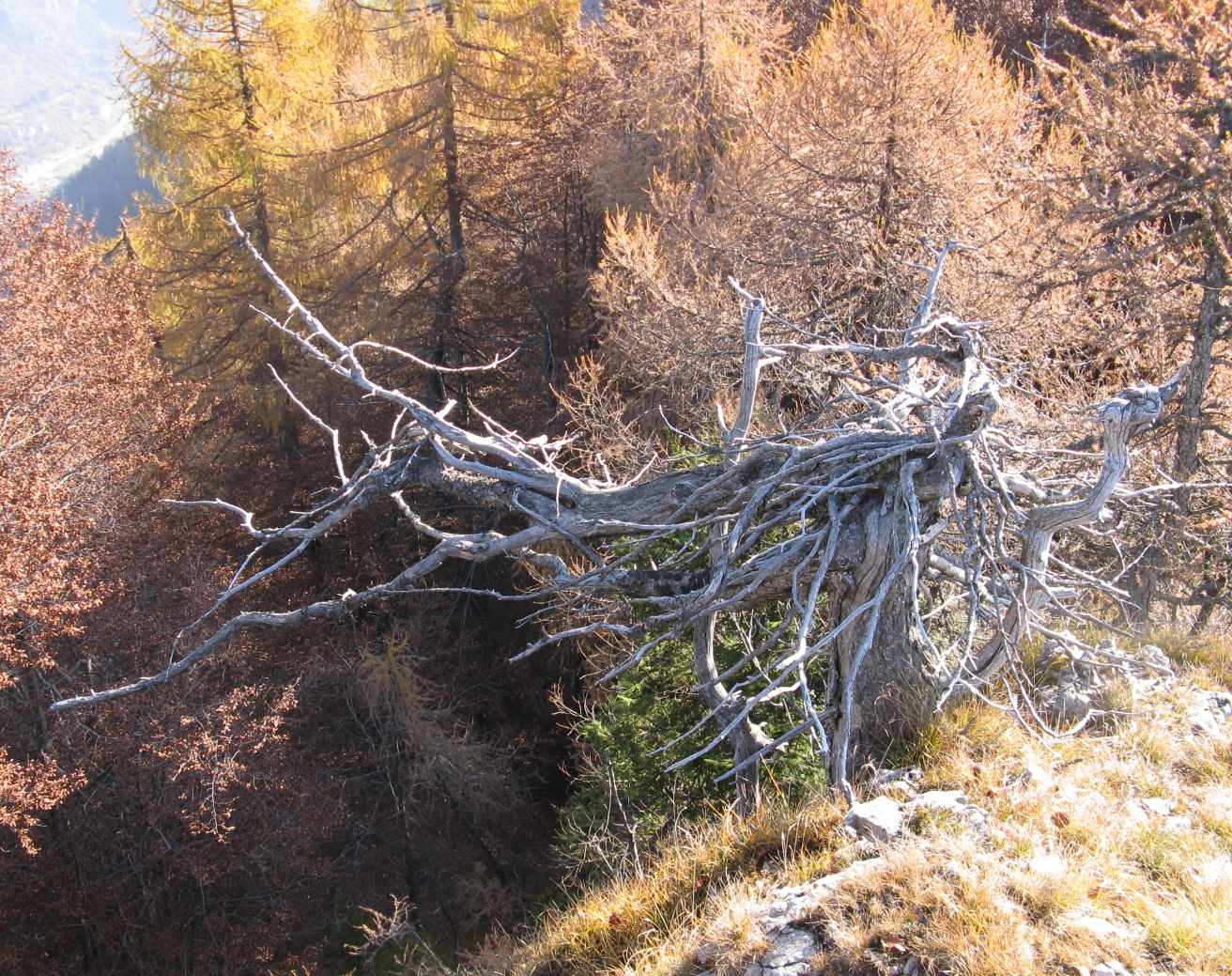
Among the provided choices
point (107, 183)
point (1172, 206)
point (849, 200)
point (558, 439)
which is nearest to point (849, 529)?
point (558, 439)

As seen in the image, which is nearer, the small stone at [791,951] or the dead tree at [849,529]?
the small stone at [791,951]

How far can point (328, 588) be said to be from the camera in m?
12.9

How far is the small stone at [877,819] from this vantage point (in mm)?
3156

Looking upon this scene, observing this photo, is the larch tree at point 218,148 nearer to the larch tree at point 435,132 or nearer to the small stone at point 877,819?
the larch tree at point 435,132

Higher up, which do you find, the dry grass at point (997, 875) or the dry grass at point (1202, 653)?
the dry grass at point (997, 875)

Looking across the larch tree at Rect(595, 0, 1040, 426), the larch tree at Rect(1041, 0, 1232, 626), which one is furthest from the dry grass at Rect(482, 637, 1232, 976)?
the larch tree at Rect(595, 0, 1040, 426)

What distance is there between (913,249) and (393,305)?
777cm

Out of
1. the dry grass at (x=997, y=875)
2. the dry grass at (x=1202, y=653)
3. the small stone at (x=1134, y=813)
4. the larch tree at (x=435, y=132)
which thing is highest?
the larch tree at (x=435, y=132)

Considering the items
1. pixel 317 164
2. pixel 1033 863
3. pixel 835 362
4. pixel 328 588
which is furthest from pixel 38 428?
pixel 1033 863

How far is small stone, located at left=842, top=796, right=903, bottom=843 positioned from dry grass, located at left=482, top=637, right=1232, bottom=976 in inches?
3.5

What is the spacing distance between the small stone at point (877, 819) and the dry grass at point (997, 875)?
90 millimetres

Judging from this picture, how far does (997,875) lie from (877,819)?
1.61 ft

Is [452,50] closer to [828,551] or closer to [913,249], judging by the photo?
[913,249]

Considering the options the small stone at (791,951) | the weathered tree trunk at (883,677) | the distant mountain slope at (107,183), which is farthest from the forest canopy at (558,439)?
the distant mountain slope at (107,183)
